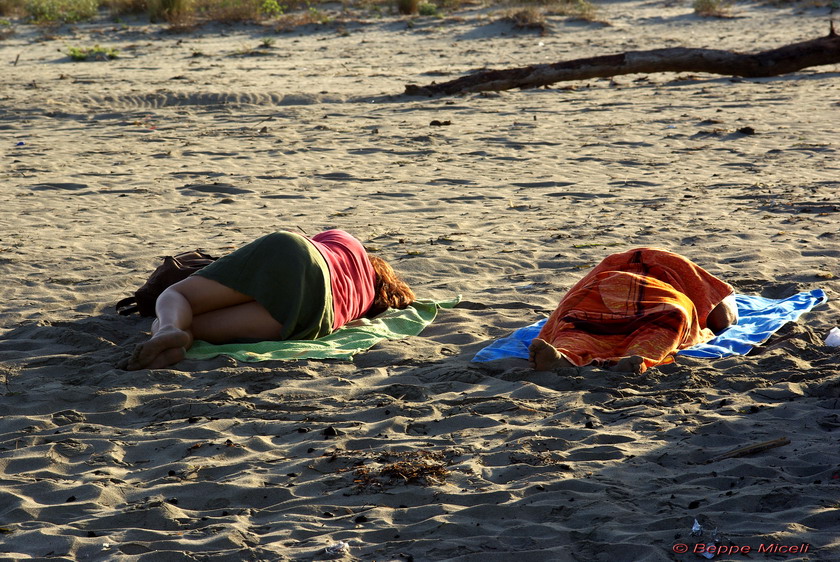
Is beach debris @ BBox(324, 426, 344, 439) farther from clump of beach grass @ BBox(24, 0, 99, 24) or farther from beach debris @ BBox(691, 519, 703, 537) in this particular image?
clump of beach grass @ BBox(24, 0, 99, 24)

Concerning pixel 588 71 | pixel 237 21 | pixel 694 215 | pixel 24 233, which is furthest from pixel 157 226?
pixel 237 21

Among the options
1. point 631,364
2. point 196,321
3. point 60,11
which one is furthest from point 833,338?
point 60,11

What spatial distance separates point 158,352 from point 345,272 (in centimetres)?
109

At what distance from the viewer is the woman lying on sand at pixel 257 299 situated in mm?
4574

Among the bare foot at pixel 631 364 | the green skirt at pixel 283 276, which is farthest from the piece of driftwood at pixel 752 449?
the green skirt at pixel 283 276

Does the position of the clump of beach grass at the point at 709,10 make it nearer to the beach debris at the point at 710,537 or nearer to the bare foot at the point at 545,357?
the bare foot at the point at 545,357

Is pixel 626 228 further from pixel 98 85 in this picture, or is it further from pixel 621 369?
pixel 98 85

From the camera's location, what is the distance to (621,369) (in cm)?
435

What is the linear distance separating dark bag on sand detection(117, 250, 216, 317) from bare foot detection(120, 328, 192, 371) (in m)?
0.60

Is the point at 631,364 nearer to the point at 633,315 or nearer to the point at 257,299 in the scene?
the point at 633,315

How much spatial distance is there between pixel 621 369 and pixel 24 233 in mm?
4799

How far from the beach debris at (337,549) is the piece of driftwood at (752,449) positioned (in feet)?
4.74

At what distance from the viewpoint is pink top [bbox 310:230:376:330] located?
16.2 feet

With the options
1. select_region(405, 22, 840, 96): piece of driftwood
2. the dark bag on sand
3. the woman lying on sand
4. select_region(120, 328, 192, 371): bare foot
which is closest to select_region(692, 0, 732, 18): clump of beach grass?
select_region(405, 22, 840, 96): piece of driftwood
